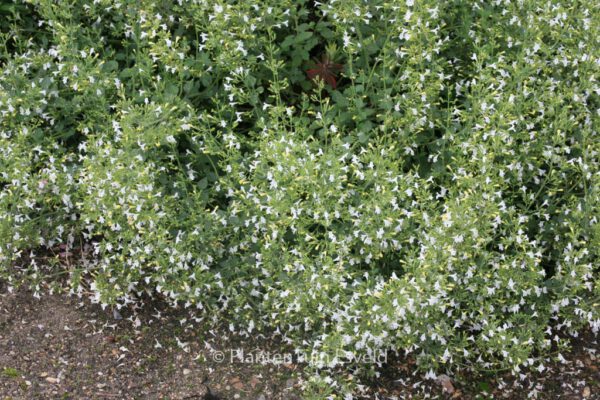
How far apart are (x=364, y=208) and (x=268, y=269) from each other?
1.69 feet

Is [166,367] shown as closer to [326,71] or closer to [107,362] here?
[107,362]

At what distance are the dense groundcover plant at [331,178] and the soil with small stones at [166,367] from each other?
4.8 inches

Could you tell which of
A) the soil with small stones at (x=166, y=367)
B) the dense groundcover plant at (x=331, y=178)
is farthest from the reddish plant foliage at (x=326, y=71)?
the soil with small stones at (x=166, y=367)

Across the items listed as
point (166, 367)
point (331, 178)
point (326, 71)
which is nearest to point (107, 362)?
point (166, 367)

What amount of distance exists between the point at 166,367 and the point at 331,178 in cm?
122

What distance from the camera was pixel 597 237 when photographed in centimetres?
387

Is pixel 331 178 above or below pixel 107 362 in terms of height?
above

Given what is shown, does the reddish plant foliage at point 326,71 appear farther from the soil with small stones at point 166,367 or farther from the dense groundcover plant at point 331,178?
the soil with small stones at point 166,367

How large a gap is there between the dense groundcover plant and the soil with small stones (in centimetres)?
12

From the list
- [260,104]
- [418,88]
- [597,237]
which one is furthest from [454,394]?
[260,104]

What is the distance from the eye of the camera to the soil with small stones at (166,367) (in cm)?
390

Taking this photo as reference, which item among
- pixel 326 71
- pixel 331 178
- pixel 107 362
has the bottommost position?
pixel 107 362

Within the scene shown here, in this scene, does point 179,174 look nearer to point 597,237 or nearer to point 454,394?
point 454,394

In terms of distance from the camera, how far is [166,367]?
4.02 meters
